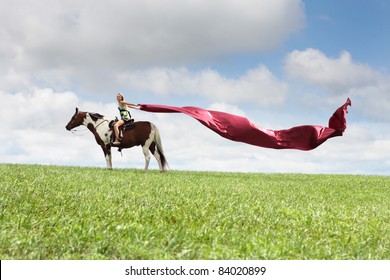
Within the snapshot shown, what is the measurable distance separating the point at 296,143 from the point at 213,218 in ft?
37.5

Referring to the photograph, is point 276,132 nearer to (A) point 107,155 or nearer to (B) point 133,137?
(B) point 133,137

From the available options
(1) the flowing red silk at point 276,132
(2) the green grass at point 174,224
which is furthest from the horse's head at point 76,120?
(2) the green grass at point 174,224

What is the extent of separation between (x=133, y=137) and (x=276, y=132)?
8.28 m

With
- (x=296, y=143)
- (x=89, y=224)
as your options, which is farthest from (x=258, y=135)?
(x=89, y=224)

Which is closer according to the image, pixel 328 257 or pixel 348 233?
pixel 328 257

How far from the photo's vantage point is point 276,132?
2172cm

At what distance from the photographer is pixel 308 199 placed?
1677cm

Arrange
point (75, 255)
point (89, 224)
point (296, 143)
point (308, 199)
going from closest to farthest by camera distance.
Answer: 1. point (75, 255)
2. point (89, 224)
3. point (308, 199)
4. point (296, 143)

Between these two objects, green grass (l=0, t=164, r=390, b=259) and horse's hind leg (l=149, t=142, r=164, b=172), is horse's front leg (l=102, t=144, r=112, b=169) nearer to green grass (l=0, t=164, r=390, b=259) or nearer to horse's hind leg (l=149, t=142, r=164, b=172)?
horse's hind leg (l=149, t=142, r=164, b=172)

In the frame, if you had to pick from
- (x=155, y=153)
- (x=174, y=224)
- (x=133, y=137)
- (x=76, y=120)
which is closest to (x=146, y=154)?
(x=155, y=153)

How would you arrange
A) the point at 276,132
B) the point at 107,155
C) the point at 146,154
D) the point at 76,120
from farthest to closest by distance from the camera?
the point at 76,120
the point at 107,155
the point at 146,154
the point at 276,132

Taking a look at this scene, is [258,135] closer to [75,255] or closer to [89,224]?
[89,224]

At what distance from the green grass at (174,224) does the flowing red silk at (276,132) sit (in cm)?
519
